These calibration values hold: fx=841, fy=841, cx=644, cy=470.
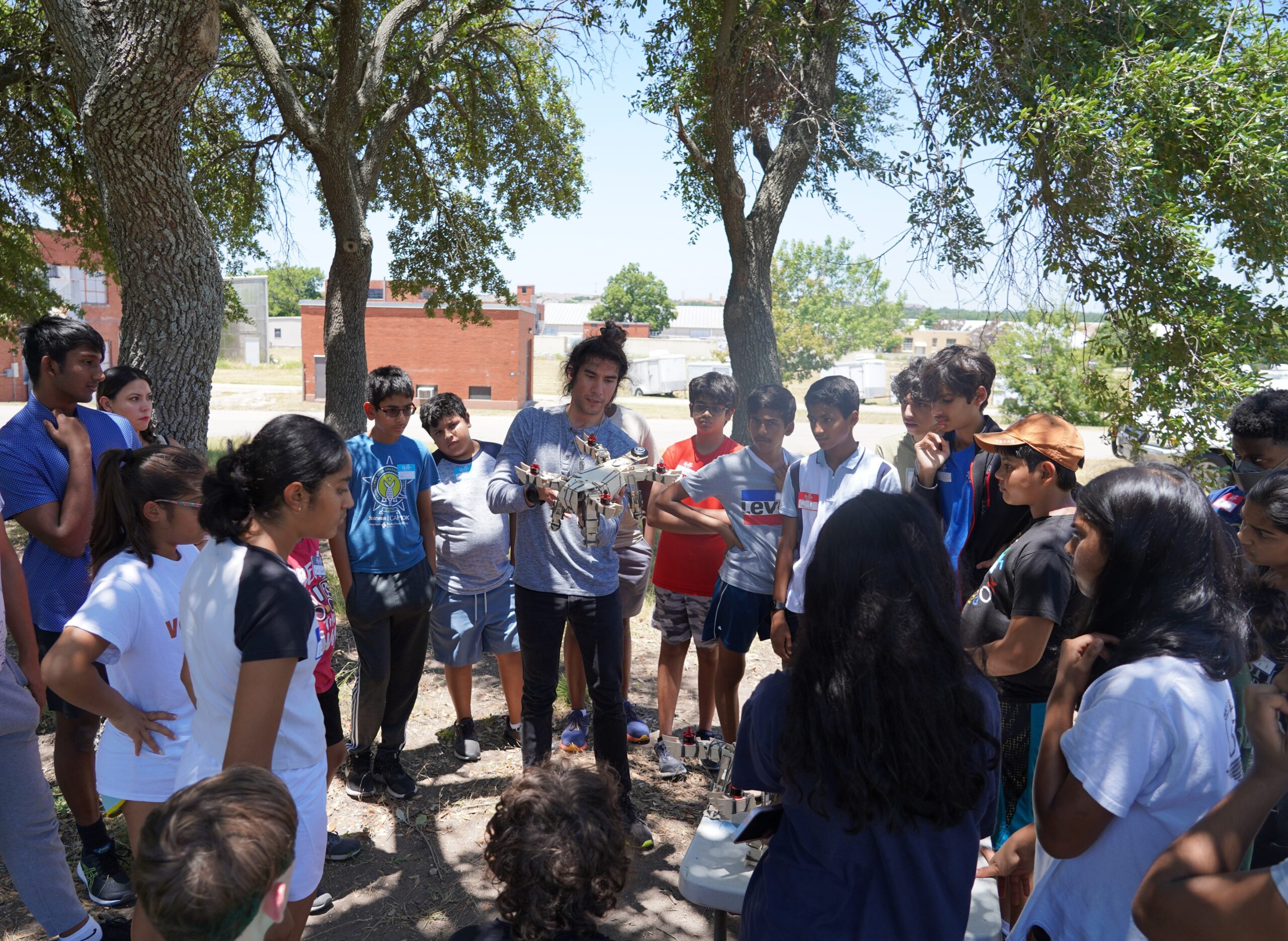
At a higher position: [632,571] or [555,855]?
[555,855]

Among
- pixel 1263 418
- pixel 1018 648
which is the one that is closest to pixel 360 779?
pixel 1018 648

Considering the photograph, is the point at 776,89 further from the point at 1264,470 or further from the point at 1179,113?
the point at 1264,470

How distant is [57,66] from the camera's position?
826 cm

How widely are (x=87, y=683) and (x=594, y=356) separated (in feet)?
6.87

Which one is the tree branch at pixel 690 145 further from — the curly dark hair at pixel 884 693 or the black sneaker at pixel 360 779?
the curly dark hair at pixel 884 693

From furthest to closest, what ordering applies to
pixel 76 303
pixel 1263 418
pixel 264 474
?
1. pixel 76 303
2. pixel 1263 418
3. pixel 264 474

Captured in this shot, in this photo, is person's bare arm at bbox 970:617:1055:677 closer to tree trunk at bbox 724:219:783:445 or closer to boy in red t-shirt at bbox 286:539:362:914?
boy in red t-shirt at bbox 286:539:362:914

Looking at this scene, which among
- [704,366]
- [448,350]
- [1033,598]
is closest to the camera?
[1033,598]

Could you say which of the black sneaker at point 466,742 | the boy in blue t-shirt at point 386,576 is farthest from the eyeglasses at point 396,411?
the black sneaker at point 466,742

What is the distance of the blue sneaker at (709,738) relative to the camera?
406cm

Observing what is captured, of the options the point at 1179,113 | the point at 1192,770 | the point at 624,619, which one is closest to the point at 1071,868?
the point at 1192,770

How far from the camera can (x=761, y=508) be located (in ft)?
13.1

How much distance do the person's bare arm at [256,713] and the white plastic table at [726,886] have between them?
1.14 meters

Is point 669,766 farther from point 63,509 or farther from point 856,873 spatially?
point 63,509
